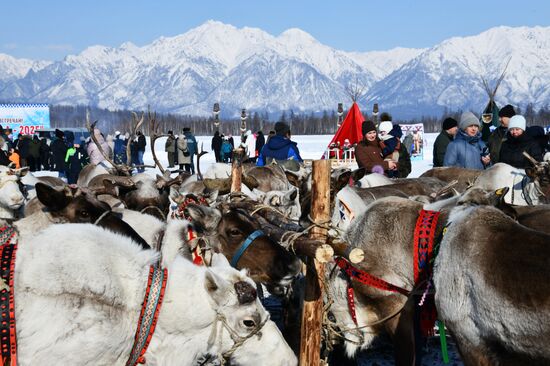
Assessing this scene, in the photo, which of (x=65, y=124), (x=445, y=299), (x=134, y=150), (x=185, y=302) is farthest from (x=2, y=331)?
(x=65, y=124)

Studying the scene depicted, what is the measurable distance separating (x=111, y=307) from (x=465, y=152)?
6999 millimetres

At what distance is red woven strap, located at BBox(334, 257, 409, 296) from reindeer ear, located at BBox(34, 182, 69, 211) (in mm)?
2210

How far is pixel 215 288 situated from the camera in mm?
3246

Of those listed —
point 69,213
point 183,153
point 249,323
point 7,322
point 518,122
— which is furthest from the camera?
point 183,153

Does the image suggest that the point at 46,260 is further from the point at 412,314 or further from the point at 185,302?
the point at 412,314

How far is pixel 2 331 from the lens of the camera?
294cm

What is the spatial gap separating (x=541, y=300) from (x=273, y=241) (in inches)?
87.5

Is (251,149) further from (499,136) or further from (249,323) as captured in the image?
(249,323)

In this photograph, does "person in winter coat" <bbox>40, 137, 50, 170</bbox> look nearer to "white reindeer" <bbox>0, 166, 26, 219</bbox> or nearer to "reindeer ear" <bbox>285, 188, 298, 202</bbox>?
"white reindeer" <bbox>0, 166, 26, 219</bbox>

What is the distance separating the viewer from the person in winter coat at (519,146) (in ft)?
26.5

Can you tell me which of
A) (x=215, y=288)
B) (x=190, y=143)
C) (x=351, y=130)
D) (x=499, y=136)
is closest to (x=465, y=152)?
(x=499, y=136)

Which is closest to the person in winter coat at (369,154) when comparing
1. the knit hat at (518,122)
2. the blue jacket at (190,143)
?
the knit hat at (518,122)

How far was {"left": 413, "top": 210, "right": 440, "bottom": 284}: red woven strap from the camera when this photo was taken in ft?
13.3

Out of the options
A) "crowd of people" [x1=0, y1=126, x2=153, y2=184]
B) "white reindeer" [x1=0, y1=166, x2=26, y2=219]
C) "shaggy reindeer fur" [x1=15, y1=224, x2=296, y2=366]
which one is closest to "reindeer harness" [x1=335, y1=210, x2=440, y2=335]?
"shaggy reindeer fur" [x1=15, y1=224, x2=296, y2=366]
